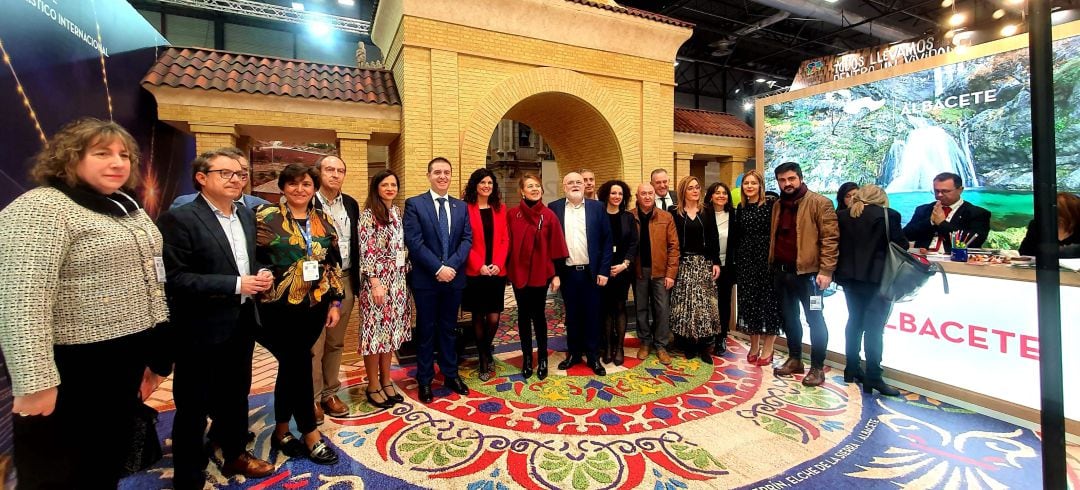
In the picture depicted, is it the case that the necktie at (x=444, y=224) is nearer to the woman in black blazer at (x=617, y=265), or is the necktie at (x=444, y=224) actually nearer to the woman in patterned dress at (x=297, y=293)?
the woman in patterned dress at (x=297, y=293)

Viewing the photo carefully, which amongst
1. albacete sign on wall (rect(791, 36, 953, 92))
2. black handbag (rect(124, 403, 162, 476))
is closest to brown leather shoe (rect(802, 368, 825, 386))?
black handbag (rect(124, 403, 162, 476))

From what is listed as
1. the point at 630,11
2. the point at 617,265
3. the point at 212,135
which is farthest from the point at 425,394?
the point at 630,11

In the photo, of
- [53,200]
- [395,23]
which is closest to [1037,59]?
[53,200]

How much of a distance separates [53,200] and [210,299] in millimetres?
720

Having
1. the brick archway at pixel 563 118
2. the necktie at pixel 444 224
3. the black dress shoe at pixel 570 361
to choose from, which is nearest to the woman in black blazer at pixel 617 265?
the black dress shoe at pixel 570 361

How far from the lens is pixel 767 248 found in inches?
164

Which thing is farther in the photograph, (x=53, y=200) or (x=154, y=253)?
(x=154, y=253)

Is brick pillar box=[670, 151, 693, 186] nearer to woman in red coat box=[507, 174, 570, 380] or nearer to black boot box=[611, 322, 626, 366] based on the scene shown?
black boot box=[611, 322, 626, 366]

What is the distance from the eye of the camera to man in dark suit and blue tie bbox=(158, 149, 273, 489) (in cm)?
213

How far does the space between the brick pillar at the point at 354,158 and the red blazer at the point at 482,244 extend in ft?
12.0

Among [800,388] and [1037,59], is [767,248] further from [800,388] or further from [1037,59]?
[1037,59]

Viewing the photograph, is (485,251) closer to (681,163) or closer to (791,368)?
(791,368)

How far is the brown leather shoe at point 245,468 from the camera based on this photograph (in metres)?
2.52

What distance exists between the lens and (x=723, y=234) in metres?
4.41
